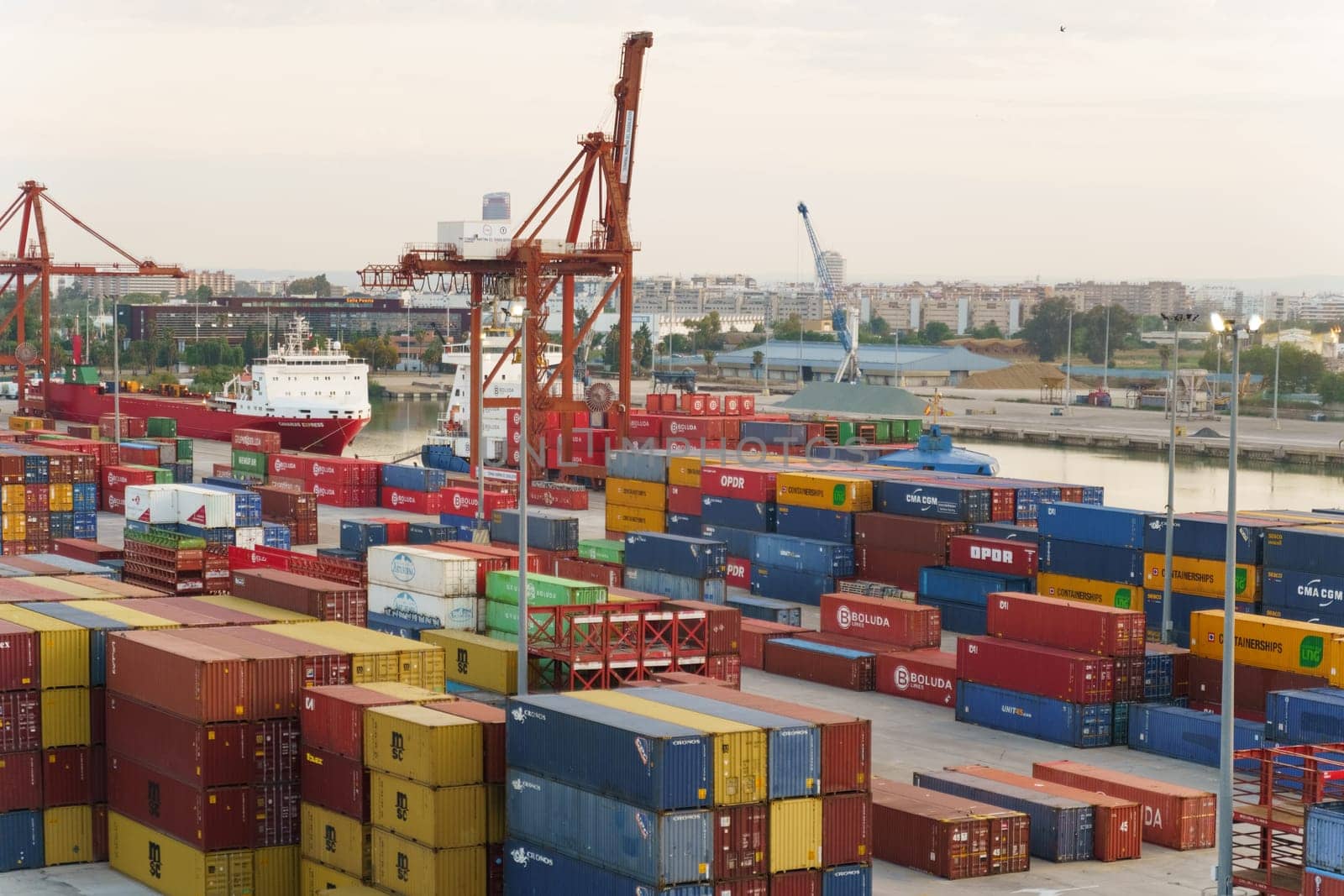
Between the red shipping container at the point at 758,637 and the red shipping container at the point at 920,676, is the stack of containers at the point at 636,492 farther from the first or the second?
the red shipping container at the point at 920,676

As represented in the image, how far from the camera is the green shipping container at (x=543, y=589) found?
31297 millimetres

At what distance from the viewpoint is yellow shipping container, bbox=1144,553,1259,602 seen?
38938 millimetres

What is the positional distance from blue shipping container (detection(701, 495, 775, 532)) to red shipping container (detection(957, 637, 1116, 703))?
16833 mm

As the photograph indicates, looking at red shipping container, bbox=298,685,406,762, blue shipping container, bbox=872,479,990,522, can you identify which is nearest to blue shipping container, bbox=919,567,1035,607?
blue shipping container, bbox=872,479,990,522

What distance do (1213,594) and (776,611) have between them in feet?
37.4

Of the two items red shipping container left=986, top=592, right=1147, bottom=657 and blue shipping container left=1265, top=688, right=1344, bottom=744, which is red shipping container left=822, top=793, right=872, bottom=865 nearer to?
blue shipping container left=1265, top=688, right=1344, bottom=744

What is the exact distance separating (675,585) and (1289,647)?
17045mm

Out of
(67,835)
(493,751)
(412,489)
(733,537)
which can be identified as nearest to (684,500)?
(733,537)

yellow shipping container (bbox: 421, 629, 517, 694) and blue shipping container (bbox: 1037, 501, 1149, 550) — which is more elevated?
blue shipping container (bbox: 1037, 501, 1149, 550)

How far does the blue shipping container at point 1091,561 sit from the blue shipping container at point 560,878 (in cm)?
2288

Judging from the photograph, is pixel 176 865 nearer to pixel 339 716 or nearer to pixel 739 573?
pixel 339 716

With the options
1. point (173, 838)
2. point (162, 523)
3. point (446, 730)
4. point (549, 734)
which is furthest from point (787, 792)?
point (162, 523)

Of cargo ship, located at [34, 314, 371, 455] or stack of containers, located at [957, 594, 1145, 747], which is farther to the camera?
cargo ship, located at [34, 314, 371, 455]

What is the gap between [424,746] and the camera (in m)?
22.8
